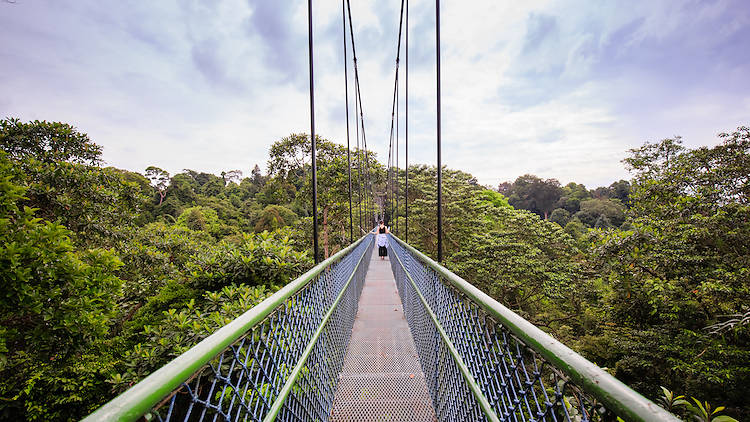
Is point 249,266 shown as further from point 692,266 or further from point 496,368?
point 692,266

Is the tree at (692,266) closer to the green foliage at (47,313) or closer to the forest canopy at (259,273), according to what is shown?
the forest canopy at (259,273)

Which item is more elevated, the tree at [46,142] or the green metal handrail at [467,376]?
the tree at [46,142]

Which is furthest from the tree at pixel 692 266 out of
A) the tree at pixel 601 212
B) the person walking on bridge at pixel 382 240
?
the tree at pixel 601 212

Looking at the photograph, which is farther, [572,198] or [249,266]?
[572,198]

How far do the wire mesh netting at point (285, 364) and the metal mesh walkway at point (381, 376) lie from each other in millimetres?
132

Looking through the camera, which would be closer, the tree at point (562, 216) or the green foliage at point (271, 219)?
the green foliage at point (271, 219)

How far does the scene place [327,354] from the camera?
79.2 inches

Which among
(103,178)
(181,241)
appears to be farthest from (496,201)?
(103,178)

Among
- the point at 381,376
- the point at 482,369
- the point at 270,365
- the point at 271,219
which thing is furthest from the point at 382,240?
the point at 271,219

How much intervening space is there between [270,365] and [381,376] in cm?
128

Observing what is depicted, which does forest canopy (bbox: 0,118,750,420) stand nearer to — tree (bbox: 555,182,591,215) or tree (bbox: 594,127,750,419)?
tree (bbox: 594,127,750,419)

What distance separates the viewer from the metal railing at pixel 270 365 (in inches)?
21.1

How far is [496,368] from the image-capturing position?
109 cm

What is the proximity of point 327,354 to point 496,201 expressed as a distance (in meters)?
27.3
